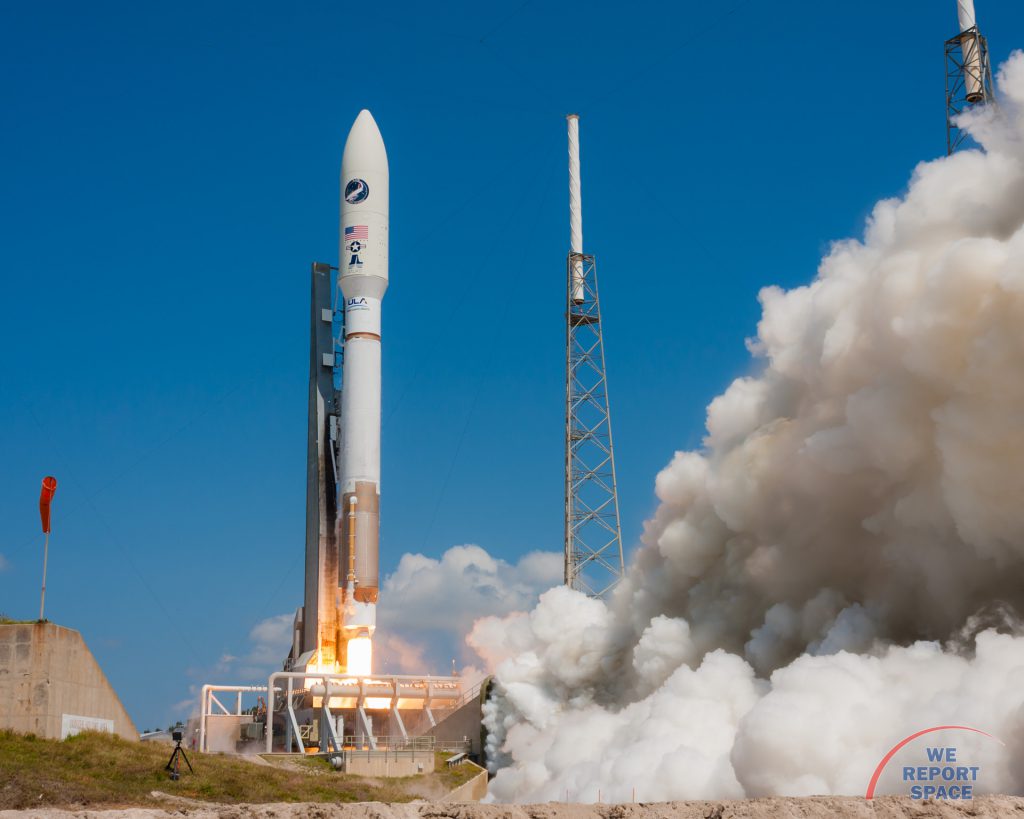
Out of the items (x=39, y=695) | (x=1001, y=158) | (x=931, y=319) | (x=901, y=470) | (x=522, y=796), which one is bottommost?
(x=522, y=796)

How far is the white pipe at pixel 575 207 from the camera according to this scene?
145ft

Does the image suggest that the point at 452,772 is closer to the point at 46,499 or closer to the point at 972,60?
the point at 46,499

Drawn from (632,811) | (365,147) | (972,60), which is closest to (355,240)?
(365,147)

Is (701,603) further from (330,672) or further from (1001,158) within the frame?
(330,672)

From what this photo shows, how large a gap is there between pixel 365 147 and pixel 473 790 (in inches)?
942

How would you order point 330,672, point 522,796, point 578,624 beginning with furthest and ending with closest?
point 330,672, point 578,624, point 522,796

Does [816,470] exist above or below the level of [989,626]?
above

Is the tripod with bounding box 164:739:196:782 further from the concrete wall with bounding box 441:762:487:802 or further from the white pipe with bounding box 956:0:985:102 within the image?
the white pipe with bounding box 956:0:985:102

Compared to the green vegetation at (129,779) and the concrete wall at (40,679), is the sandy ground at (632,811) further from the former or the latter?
the concrete wall at (40,679)

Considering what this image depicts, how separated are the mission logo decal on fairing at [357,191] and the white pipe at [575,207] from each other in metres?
7.71

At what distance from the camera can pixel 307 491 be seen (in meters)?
50.2

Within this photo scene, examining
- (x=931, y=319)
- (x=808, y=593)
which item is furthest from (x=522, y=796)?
(x=931, y=319)

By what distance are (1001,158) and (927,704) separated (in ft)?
39.6

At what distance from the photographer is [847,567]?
1209 inches
